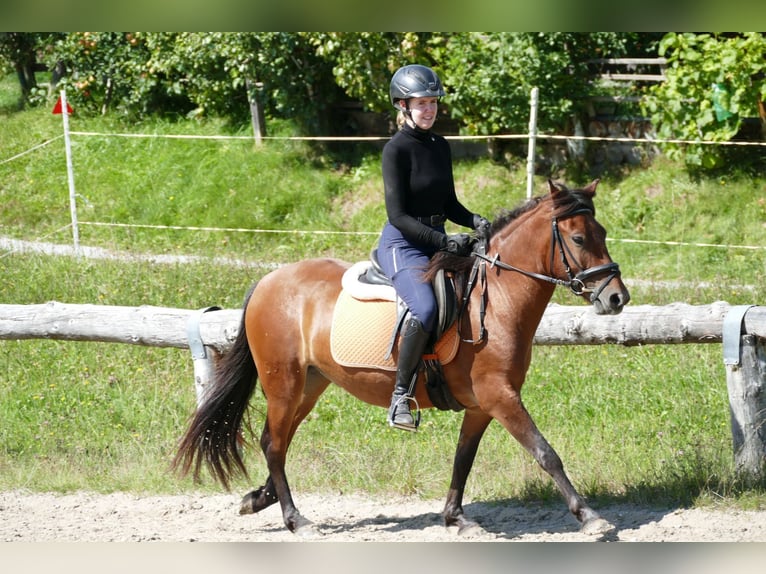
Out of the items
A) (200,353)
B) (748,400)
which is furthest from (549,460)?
(200,353)

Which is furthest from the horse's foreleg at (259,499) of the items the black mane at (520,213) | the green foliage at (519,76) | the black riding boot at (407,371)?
the green foliage at (519,76)

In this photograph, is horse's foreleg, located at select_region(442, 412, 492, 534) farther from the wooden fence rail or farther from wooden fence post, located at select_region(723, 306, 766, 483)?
wooden fence post, located at select_region(723, 306, 766, 483)

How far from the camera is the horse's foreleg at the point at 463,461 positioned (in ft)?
18.1

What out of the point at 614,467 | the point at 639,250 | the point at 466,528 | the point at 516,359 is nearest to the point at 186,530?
the point at 466,528

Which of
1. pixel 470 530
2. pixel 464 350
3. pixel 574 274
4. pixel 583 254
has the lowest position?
pixel 470 530

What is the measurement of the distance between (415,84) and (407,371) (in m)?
1.56

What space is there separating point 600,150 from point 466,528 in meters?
→ 10.4

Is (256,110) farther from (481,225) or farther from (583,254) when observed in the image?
(583,254)

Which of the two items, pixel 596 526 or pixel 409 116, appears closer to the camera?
pixel 596 526

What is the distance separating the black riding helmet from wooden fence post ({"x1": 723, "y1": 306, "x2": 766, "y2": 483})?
7.43ft

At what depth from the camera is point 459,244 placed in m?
5.09

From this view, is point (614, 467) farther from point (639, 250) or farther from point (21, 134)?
point (21, 134)

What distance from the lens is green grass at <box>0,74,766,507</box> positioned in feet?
20.8

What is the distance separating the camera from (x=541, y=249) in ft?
16.4
